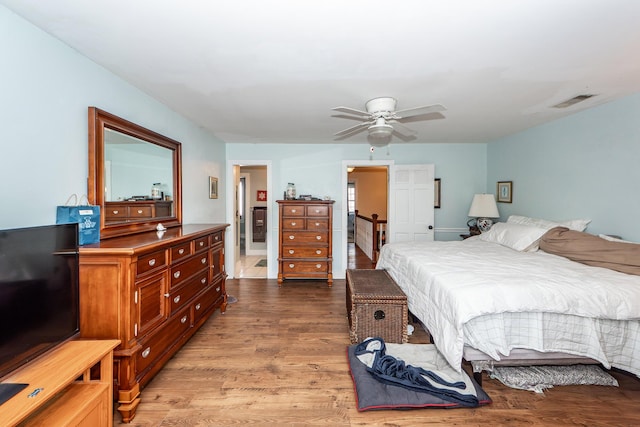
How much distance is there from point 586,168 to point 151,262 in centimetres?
441

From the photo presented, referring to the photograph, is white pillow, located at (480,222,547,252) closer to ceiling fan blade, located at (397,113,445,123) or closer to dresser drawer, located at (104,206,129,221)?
ceiling fan blade, located at (397,113,445,123)

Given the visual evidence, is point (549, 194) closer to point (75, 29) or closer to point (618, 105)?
point (618, 105)

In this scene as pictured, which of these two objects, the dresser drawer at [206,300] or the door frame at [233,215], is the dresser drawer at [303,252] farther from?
the dresser drawer at [206,300]

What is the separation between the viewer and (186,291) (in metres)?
2.40

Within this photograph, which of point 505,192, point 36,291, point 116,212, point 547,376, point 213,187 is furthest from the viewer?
point 505,192

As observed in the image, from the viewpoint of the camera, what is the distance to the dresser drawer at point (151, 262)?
178 cm

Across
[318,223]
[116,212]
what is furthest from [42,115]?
[318,223]

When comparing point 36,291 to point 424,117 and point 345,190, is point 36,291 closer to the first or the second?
point 424,117

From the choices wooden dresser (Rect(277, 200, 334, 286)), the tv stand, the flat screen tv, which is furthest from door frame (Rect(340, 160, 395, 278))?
the flat screen tv

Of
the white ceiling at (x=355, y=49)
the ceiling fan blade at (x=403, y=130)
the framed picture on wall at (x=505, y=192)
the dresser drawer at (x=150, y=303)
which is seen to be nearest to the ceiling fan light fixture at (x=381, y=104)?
the white ceiling at (x=355, y=49)

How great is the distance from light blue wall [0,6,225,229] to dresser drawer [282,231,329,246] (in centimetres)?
276

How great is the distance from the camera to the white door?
4734mm

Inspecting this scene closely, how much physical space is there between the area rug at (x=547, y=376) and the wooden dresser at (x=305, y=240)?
105 inches

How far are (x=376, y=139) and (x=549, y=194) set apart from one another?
8.43 ft
